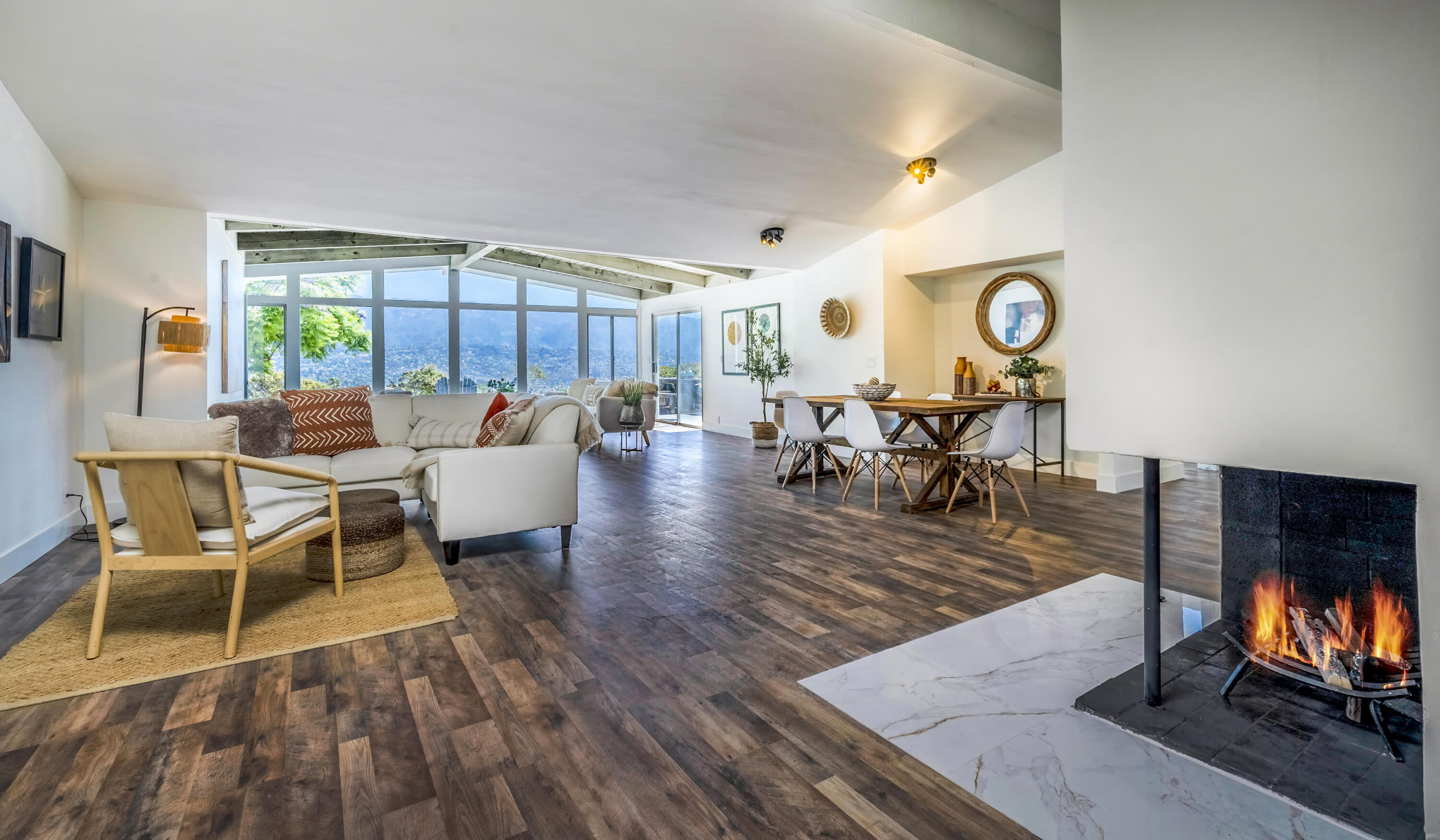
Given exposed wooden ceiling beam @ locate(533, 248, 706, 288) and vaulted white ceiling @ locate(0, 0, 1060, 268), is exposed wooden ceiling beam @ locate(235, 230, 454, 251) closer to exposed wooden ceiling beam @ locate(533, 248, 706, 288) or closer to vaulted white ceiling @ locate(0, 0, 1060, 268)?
exposed wooden ceiling beam @ locate(533, 248, 706, 288)

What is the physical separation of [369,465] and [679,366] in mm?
7145

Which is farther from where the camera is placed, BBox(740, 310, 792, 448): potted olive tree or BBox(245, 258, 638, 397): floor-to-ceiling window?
BBox(245, 258, 638, 397): floor-to-ceiling window

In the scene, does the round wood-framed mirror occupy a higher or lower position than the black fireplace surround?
higher

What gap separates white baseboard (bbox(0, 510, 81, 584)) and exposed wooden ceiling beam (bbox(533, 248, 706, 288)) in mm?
6826

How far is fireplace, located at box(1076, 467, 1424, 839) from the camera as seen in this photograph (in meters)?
1.51

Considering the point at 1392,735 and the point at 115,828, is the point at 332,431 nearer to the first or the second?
the point at 115,828

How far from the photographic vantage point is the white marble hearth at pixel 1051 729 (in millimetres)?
1392

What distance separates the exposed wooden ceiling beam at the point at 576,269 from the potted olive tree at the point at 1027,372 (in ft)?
20.6

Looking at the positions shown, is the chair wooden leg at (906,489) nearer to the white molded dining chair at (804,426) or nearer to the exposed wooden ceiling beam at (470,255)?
the white molded dining chair at (804,426)

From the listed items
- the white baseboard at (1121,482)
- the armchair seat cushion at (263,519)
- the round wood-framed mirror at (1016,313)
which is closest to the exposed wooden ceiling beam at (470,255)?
the round wood-framed mirror at (1016,313)

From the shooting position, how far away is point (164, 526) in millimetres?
2258

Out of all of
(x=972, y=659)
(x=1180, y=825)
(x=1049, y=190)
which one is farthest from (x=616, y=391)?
(x=1180, y=825)

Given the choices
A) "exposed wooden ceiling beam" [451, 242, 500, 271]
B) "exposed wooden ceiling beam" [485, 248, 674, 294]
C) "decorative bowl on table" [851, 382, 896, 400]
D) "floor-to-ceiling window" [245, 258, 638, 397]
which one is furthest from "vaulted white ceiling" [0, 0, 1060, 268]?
"floor-to-ceiling window" [245, 258, 638, 397]

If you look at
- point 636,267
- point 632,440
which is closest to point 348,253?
point 636,267
